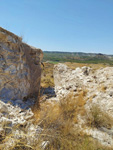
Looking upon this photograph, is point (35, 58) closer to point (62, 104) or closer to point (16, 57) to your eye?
point (16, 57)

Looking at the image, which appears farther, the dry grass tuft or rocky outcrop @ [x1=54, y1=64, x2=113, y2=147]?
the dry grass tuft

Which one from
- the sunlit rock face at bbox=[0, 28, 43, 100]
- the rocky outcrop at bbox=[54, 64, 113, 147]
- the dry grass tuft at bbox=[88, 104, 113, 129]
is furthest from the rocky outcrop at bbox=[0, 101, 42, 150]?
the dry grass tuft at bbox=[88, 104, 113, 129]

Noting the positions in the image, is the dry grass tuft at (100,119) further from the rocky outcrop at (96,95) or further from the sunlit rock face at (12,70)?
the sunlit rock face at (12,70)

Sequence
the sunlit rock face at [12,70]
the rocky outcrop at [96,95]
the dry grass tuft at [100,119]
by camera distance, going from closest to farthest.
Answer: the rocky outcrop at [96,95] < the dry grass tuft at [100,119] < the sunlit rock face at [12,70]

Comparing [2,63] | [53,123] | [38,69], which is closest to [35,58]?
[38,69]

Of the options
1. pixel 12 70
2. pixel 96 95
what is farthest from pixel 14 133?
pixel 96 95

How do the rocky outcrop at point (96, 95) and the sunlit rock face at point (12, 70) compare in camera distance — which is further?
the sunlit rock face at point (12, 70)

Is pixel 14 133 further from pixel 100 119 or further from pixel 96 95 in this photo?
pixel 96 95

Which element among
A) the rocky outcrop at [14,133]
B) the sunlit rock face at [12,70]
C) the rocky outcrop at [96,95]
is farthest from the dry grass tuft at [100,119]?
the sunlit rock face at [12,70]

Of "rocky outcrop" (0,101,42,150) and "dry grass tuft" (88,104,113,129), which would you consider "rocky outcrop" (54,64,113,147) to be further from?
"rocky outcrop" (0,101,42,150)

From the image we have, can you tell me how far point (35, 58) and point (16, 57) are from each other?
183cm

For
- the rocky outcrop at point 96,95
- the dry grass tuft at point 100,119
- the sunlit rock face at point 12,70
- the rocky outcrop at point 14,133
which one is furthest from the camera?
the sunlit rock face at point 12,70

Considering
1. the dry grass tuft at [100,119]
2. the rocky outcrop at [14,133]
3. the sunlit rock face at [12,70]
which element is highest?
the sunlit rock face at [12,70]

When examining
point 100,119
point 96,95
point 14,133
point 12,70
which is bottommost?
point 100,119
